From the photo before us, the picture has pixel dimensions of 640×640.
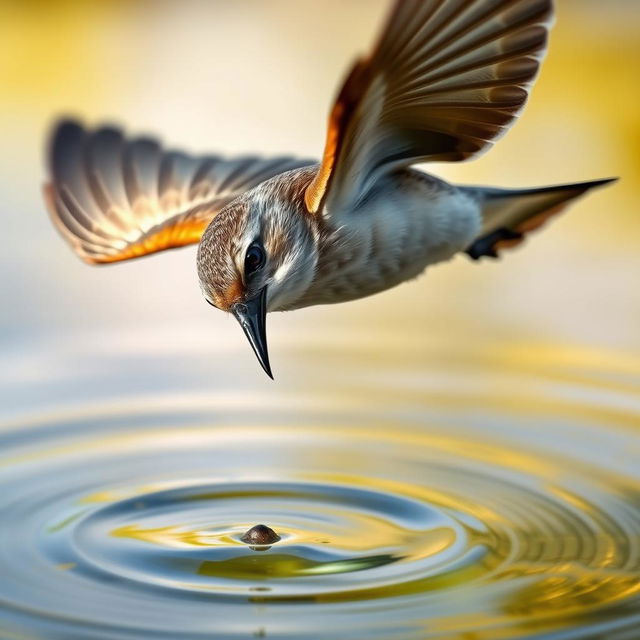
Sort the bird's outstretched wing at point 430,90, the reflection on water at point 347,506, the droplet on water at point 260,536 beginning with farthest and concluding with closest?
the droplet on water at point 260,536 < the reflection on water at point 347,506 < the bird's outstretched wing at point 430,90

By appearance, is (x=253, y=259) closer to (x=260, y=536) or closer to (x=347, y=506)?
(x=260, y=536)

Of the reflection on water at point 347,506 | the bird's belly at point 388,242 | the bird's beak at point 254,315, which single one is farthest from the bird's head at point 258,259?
the reflection on water at point 347,506

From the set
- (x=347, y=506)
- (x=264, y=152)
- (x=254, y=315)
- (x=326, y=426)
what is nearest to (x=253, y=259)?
(x=254, y=315)

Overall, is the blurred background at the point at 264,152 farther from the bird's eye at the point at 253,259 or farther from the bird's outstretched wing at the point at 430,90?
the bird's outstretched wing at the point at 430,90

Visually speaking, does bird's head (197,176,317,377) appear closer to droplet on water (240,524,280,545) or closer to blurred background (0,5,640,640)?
droplet on water (240,524,280,545)

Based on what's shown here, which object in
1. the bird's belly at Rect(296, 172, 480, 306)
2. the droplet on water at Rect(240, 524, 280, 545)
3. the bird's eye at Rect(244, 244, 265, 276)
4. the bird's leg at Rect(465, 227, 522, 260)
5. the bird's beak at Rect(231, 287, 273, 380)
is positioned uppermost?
the bird's leg at Rect(465, 227, 522, 260)

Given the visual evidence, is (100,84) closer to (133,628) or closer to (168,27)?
(168,27)

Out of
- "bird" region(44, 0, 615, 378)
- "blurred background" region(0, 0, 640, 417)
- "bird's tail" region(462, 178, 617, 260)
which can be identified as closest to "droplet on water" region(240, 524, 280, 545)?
"bird" region(44, 0, 615, 378)
